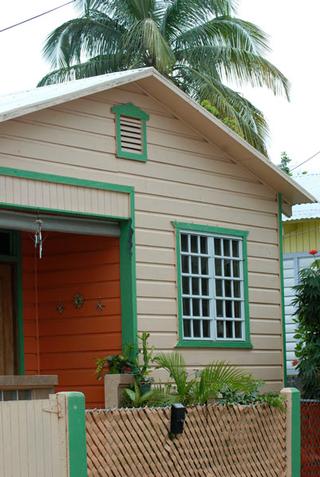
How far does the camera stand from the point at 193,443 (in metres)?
11.4

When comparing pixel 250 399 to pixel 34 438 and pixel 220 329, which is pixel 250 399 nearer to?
pixel 220 329

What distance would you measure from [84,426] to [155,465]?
1.24 metres

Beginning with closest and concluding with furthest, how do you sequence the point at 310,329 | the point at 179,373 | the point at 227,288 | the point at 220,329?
the point at 179,373, the point at 220,329, the point at 227,288, the point at 310,329

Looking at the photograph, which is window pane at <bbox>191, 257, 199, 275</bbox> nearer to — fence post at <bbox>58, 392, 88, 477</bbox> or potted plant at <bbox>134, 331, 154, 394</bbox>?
potted plant at <bbox>134, 331, 154, 394</bbox>

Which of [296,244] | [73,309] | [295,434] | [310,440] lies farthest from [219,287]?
[296,244]

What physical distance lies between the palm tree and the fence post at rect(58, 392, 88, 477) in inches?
780

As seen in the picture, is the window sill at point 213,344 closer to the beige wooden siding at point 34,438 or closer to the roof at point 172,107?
the roof at point 172,107

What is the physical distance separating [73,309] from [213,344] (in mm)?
1942

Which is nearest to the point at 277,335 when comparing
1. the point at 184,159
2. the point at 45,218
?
the point at 184,159

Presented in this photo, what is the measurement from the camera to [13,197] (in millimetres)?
12516

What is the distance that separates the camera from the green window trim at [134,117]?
14102 mm

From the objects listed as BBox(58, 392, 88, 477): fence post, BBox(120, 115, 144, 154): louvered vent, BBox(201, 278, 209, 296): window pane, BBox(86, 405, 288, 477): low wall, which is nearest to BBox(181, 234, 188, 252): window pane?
BBox(201, 278, 209, 296): window pane

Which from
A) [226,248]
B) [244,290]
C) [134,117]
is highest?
[134,117]

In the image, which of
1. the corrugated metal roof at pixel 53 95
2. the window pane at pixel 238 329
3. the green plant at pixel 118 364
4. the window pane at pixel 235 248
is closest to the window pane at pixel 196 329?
the window pane at pixel 238 329
